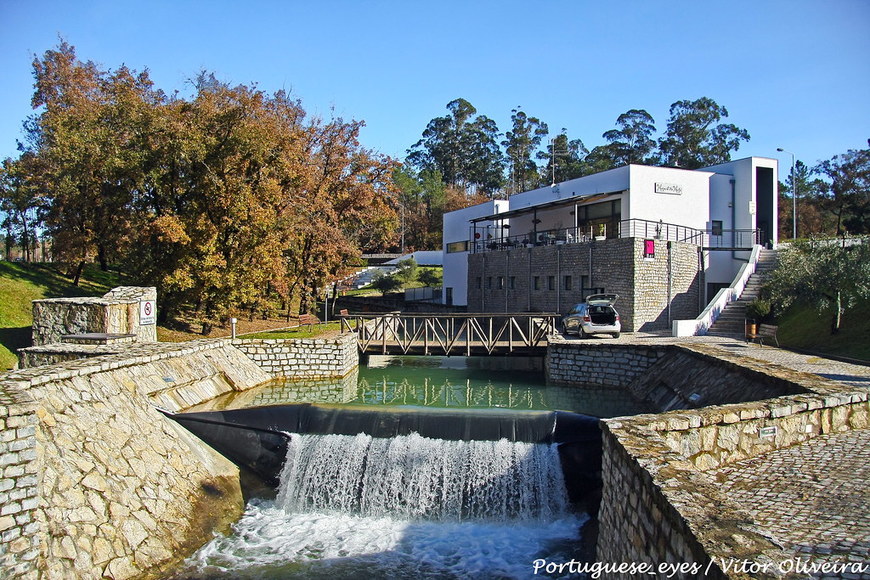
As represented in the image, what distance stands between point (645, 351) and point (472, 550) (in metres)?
11.6

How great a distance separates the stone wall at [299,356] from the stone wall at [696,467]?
1426 centimetres

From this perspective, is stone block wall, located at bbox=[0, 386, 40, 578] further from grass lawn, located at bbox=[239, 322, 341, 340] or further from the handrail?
the handrail

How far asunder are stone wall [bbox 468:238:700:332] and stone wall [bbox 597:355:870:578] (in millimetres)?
16237

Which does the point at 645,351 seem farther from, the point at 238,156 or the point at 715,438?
the point at 238,156

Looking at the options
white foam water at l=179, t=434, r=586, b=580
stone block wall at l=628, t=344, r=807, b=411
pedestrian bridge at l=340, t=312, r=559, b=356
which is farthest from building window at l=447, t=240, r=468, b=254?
white foam water at l=179, t=434, r=586, b=580

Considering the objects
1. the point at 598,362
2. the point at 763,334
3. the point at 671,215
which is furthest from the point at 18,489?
the point at 671,215

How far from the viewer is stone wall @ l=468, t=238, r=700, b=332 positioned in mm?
26688

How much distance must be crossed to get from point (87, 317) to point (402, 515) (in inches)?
483

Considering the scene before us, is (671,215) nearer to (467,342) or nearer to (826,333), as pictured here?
(826,333)

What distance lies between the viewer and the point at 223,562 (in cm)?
973

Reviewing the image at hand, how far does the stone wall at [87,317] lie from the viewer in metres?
17.6

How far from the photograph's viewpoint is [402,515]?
1148 cm

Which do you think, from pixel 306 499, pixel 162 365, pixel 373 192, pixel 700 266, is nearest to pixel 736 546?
pixel 306 499

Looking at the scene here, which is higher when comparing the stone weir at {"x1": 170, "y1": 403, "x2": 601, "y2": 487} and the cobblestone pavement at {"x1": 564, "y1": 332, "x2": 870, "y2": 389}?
the cobblestone pavement at {"x1": 564, "y1": 332, "x2": 870, "y2": 389}
